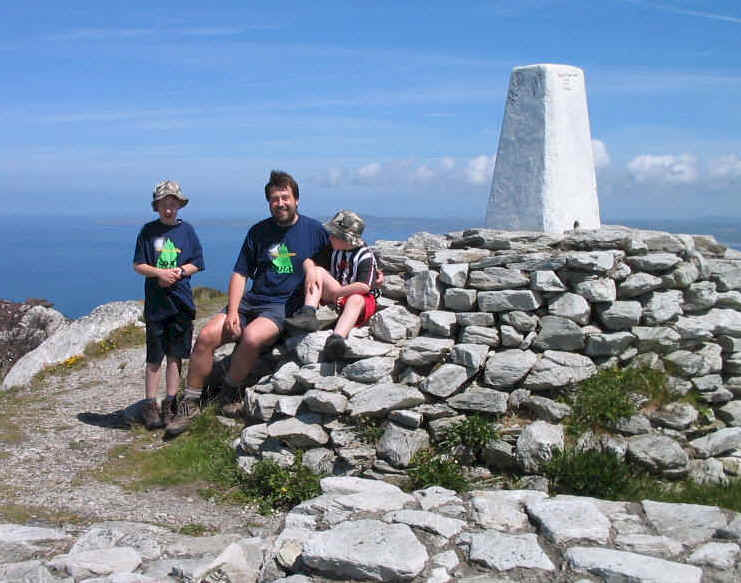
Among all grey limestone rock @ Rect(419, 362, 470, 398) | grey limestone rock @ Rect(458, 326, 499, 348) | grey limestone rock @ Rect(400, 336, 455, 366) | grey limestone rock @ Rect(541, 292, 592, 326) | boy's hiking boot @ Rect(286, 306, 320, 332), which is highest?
grey limestone rock @ Rect(541, 292, 592, 326)

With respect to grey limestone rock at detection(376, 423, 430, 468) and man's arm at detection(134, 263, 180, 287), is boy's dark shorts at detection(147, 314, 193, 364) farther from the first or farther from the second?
grey limestone rock at detection(376, 423, 430, 468)

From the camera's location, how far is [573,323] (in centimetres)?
719

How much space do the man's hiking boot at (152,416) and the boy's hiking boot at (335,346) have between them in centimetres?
224

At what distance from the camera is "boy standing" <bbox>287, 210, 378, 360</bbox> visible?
7.50m

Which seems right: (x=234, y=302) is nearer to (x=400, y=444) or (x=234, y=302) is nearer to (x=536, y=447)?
(x=400, y=444)

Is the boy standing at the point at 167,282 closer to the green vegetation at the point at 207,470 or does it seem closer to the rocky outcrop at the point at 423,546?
the green vegetation at the point at 207,470

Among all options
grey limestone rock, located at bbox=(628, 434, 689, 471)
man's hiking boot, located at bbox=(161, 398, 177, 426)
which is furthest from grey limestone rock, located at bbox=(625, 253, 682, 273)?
man's hiking boot, located at bbox=(161, 398, 177, 426)

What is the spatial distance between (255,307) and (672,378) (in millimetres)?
4336

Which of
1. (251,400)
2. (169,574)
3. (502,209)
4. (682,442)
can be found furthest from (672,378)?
(169,574)

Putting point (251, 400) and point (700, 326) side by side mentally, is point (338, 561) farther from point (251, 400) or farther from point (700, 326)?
point (700, 326)

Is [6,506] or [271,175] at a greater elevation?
[271,175]

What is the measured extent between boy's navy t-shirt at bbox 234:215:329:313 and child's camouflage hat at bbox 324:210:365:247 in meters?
0.32

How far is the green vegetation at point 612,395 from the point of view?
663 cm

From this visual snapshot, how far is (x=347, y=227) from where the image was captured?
25.0 feet
